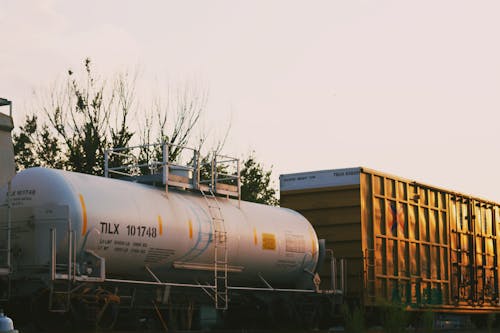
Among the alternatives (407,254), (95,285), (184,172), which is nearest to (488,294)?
(407,254)

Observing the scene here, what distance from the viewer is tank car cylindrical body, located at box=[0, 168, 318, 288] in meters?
14.8

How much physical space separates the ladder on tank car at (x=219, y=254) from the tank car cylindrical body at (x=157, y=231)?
3.2 inches

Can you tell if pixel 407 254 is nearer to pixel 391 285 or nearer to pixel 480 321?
pixel 391 285

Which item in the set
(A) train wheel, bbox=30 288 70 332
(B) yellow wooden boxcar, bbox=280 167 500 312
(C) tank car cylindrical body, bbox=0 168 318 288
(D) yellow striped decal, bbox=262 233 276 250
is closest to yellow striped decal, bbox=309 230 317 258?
(C) tank car cylindrical body, bbox=0 168 318 288

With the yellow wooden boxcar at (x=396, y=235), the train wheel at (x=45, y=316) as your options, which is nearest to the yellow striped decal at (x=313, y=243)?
the yellow wooden boxcar at (x=396, y=235)

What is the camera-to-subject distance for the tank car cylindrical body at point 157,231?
14.8m

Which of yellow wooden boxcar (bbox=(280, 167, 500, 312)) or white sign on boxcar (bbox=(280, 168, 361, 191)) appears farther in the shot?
white sign on boxcar (bbox=(280, 168, 361, 191))

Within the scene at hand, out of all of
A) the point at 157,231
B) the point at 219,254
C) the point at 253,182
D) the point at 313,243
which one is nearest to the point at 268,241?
the point at 219,254

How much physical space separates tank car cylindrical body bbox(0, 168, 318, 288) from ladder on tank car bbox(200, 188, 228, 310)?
0.08 m

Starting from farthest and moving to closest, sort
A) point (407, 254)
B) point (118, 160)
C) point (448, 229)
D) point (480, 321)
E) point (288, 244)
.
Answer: point (118, 160) → point (480, 321) → point (448, 229) → point (407, 254) → point (288, 244)

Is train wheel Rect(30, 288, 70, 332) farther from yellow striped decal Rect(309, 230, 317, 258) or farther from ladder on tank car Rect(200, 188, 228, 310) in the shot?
yellow striped decal Rect(309, 230, 317, 258)

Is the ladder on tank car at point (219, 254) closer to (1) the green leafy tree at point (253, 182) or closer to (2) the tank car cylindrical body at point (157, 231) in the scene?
(2) the tank car cylindrical body at point (157, 231)

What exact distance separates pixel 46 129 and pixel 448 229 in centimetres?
2057

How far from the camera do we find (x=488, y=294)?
27.6 meters
